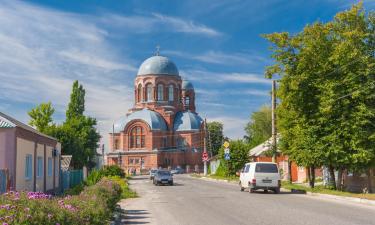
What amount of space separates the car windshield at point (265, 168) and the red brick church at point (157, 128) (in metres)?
64.2

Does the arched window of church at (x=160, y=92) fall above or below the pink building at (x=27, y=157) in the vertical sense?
above

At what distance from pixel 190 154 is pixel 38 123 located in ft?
156

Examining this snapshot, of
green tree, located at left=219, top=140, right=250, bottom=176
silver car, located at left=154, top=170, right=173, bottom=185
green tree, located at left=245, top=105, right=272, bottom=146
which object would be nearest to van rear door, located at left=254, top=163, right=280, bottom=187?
silver car, located at left=154, top=170, right=173, bottom=185

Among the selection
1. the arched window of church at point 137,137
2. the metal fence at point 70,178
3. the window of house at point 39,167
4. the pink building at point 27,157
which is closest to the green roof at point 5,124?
Answer: the pink building at point 27,157

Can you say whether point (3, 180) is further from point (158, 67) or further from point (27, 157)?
point (158, 67)

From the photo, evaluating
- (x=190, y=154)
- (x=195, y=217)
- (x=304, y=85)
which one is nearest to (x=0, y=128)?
(x=195, y=217)

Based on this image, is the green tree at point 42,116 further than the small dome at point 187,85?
No

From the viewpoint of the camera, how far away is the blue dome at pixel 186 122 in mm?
98812

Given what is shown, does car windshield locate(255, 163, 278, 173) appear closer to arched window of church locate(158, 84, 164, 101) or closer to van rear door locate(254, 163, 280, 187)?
van rear door locate(254, 163, 280, 187)

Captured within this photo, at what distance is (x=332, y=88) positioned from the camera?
93.2 feet

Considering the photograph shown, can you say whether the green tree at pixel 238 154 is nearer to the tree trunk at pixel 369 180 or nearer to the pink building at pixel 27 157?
the tree trunk at pixel 369 180

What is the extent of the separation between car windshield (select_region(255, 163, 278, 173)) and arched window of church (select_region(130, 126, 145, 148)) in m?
66.5

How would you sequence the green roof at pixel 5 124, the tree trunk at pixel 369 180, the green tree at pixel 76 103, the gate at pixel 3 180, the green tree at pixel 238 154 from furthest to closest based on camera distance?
the green tree at pixel 76 103 → the green tree at pixel 238 154 → the tree trunk at pixel 369 180 → the green roof at pixel 5 124 → the gate at pixel 3 180

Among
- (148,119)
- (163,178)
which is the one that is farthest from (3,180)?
(148,119)
